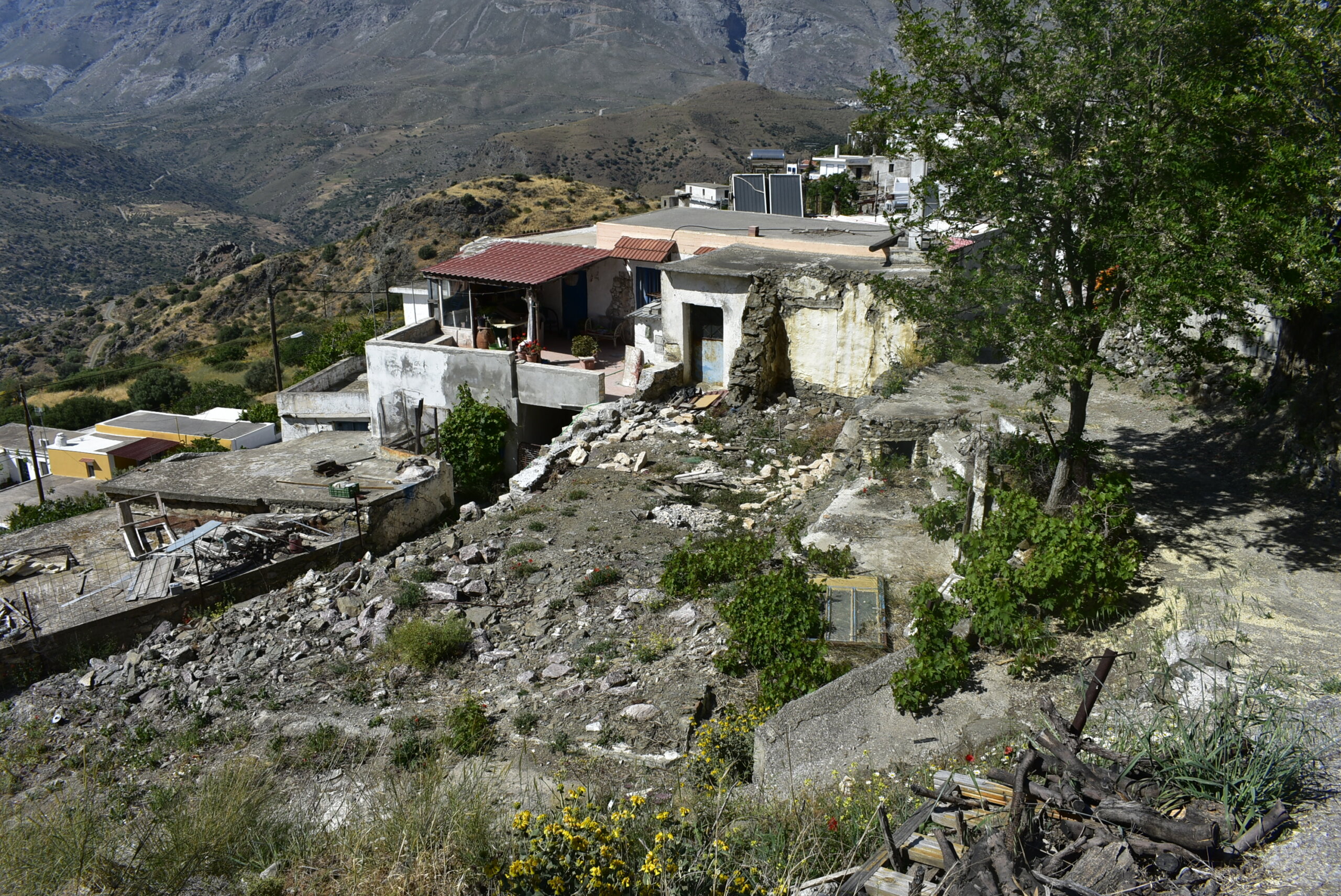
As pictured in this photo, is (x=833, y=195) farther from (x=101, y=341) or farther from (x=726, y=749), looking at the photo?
(x=101, y=341)

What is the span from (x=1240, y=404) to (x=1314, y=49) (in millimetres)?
4791

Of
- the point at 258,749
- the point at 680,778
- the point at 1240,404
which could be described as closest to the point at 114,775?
the point at 258,749

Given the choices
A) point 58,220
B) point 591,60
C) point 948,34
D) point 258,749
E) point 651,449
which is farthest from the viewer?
point 591,60

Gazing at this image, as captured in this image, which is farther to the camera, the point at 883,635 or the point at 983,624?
the point at 883,635

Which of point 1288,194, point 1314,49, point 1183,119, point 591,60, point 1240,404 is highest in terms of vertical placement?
point 591,60

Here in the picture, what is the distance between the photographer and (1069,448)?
7.85m

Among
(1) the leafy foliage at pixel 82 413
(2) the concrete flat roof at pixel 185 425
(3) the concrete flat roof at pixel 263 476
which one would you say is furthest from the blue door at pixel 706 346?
(1) the leafy foliage at pixel 82 413

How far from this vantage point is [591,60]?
17712cm

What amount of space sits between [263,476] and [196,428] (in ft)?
43.5

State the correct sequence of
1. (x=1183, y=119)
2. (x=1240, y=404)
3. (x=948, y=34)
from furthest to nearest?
(x=1240, y=404), (x=948, y=34), (x=1183, y=119)

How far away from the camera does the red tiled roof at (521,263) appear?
20.4 metres

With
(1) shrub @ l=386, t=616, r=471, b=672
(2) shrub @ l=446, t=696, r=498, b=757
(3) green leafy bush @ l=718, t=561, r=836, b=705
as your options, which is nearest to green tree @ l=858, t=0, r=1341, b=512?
(3) green leafy bush @ l=718, t=561, r=836, b=705

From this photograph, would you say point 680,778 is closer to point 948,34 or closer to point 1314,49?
point 948,34

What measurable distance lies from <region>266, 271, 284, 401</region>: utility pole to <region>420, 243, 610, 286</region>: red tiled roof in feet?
18.9
